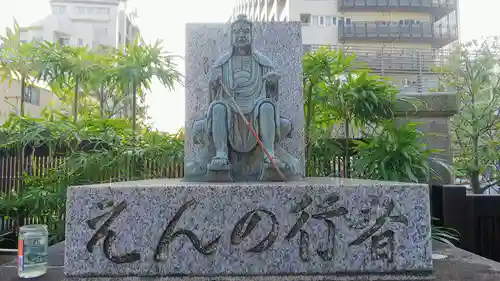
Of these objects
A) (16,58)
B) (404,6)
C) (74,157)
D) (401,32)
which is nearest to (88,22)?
(401,32)

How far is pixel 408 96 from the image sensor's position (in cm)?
489

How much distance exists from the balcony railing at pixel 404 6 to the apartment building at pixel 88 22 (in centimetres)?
1015

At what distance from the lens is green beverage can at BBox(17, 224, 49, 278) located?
2.53 metres

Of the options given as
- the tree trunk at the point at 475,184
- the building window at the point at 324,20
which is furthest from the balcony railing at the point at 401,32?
the tree trunk at the point at 475,184

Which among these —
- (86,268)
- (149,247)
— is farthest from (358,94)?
(86,268)

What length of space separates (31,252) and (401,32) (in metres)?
17.3

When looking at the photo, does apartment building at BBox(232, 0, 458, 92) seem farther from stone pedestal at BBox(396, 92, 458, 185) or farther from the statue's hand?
the statue's hand

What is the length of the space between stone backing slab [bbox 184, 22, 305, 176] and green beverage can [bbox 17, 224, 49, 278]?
1543 mm

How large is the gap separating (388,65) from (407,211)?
7971 millimetres

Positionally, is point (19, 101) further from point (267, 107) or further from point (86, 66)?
point (267, 107)

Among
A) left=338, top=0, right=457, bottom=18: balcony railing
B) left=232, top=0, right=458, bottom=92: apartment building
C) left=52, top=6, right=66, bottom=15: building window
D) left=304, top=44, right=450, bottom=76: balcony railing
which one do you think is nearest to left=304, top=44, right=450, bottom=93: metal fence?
left=304, top=44, right=450, bottom=76: balcony railing

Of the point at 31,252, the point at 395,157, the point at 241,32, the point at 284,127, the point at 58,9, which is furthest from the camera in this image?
the point at 58,9

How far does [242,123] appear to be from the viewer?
3412 mm

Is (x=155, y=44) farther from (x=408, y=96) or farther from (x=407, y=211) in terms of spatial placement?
(x=407, y=211)
